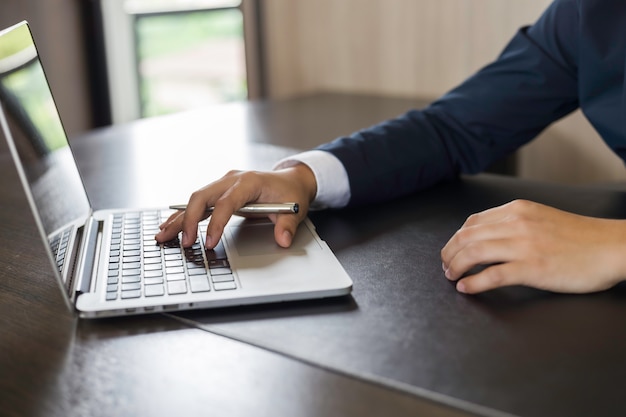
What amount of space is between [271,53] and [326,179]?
68.1 inches

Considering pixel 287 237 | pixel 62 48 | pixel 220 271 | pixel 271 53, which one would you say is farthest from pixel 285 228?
pixel 62 48

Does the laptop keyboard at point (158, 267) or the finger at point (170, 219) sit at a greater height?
the laptop keyboard at point (158, 267)

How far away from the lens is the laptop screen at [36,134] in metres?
0.78

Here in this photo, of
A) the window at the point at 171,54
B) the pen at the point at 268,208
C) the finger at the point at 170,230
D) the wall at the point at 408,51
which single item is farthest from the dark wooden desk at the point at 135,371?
the window at the point at 171,54

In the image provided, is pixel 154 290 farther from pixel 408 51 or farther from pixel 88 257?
pixel 408 51

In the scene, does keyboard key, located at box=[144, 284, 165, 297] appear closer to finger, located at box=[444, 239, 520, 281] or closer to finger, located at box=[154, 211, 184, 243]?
finger, located at box=[154, 211, 184, 243]

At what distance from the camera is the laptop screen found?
78 cm

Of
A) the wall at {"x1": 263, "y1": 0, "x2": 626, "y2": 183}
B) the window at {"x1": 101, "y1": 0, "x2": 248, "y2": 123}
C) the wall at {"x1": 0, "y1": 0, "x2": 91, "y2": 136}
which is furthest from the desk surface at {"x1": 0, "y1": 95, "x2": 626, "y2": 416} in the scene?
the window at {"x1": 101, "y1": 0, "x2": 248, "y2": 123}

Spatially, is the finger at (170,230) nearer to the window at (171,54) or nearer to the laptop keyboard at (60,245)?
the laptop keyboard at (60,245)

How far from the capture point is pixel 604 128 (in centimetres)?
130

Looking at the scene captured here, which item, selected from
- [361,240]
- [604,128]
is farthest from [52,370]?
[604,128]

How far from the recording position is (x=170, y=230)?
96cm

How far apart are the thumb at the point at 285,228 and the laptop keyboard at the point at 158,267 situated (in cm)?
7

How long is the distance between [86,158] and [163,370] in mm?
960
